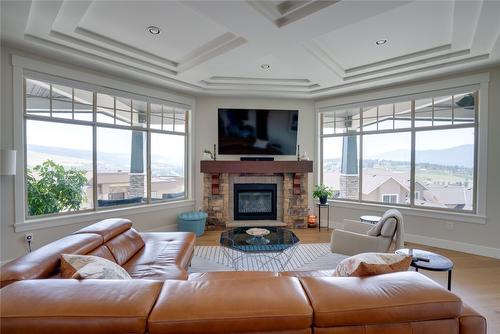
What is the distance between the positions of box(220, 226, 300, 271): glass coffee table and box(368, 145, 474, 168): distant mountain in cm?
289

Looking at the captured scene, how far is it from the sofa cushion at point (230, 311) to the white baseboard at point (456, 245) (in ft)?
14.1

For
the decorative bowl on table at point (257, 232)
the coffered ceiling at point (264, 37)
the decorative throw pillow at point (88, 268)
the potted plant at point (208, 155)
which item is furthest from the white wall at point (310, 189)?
the decorative throw pillow at point (88, 268)

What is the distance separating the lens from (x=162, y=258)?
2.40 metres

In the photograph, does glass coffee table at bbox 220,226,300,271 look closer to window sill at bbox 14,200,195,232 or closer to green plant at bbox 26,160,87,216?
window sill at bbox 14,200,195,232

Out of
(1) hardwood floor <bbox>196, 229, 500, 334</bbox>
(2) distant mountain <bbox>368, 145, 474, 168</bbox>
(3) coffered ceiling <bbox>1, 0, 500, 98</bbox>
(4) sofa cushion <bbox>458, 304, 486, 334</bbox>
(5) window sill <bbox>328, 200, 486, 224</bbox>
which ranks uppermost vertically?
(3) coffered ceiling <bbox>1, 0, 500, 98</bbox>

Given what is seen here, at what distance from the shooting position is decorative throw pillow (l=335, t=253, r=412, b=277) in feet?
4.66

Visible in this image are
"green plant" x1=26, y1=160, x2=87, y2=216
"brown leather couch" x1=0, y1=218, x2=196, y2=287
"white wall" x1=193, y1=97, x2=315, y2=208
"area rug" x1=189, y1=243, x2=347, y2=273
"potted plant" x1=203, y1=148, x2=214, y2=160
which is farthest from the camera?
"white wall" x1=193, y1=97, x2=315, y2=208

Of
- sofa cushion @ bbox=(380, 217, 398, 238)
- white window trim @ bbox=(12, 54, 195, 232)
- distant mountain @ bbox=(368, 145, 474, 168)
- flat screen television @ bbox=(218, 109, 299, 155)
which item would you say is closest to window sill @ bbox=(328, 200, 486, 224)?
distant mountain @ bbox=(368, 145, 474, 168)

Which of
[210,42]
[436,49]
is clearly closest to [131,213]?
[210,42]

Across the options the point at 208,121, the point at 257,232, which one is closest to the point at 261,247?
the point at 257,232

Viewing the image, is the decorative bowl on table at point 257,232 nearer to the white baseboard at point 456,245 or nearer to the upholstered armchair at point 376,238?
the upholstered armchair at point 376,238

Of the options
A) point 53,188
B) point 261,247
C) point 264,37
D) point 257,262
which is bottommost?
point 257,262

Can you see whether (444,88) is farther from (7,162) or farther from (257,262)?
(7,162)

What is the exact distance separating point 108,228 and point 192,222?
7.31 ft
